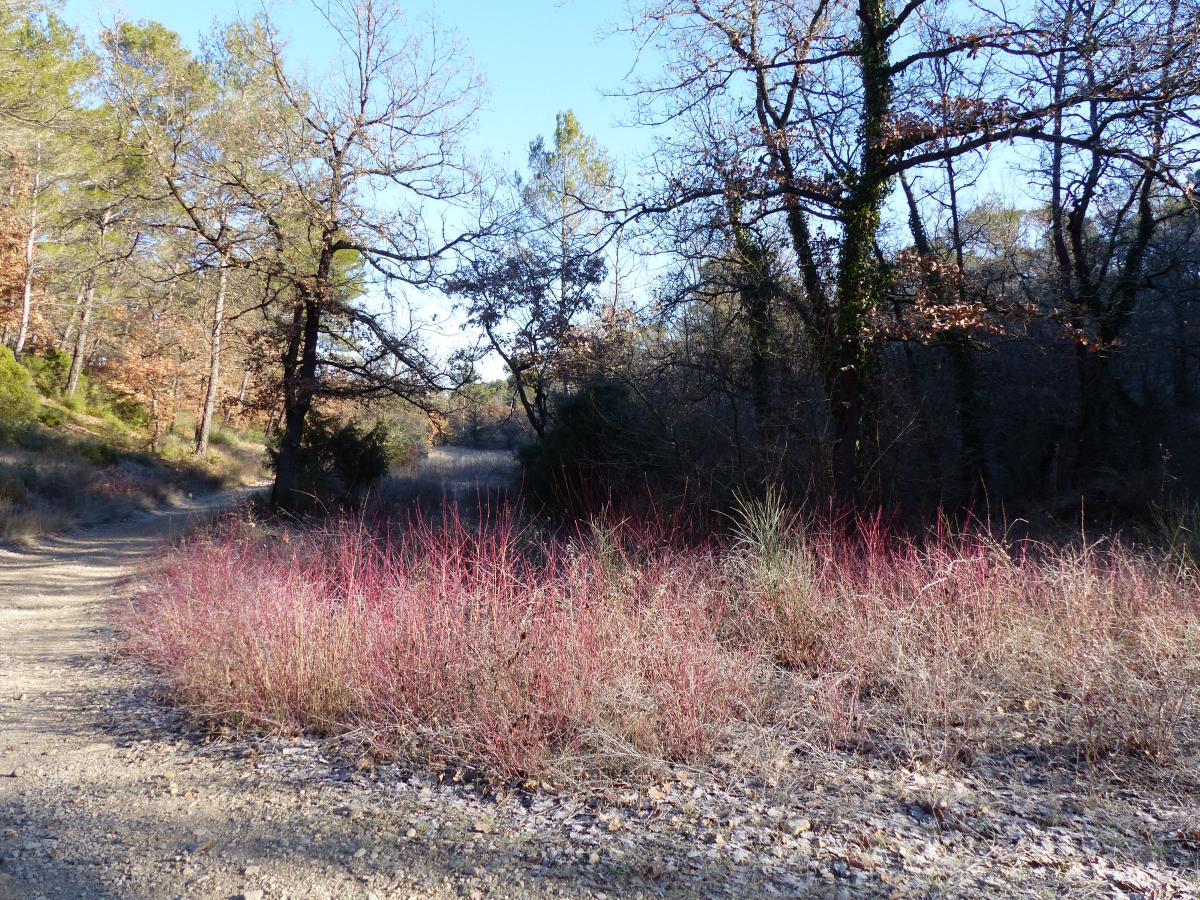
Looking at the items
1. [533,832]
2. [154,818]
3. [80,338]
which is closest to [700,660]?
[533,832]

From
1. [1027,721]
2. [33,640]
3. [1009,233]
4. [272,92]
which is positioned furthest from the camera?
[1009,233]

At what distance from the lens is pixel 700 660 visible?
4.93 metres

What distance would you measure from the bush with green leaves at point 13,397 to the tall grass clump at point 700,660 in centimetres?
2166

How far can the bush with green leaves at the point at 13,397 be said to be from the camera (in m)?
23.8

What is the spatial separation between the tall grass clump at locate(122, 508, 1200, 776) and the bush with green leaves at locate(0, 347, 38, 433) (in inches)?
853

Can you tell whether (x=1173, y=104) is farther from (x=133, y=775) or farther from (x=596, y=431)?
(x=133, y=775)

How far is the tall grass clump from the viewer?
4414 millimetres

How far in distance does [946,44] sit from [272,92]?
447 inches

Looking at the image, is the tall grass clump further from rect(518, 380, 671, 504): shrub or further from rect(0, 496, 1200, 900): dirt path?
rect(518, 380, 671, 504): shrub

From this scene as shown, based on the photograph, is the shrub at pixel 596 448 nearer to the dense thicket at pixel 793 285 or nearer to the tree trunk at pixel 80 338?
the dense thicket at pixel 793 285

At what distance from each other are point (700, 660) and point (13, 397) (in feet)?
87.2

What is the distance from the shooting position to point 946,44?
10.8m

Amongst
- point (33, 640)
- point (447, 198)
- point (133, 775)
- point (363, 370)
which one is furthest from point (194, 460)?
point (133, 775)

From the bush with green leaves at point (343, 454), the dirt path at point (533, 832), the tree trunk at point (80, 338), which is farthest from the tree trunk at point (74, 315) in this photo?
the dirt path at point (533, 832)
